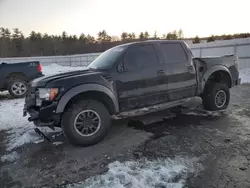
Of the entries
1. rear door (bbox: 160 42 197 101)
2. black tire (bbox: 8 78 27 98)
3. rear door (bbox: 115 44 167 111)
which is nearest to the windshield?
rear door (bbox: 115 44 167 111)

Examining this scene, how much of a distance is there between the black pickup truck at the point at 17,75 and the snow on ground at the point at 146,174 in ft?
24.1

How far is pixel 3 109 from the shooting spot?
7328 mm

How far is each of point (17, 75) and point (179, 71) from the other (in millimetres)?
7036

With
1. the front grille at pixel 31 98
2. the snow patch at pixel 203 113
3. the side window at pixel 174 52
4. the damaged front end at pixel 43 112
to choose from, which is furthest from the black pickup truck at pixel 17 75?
the snow patch at pixel 203 113

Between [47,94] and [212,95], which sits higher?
[47,94]

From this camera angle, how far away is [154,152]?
3.72 meters

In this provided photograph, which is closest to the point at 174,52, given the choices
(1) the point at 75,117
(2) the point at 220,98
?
(2) the point at 220,98

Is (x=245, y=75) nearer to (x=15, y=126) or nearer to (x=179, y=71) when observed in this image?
(x=179, y=71)

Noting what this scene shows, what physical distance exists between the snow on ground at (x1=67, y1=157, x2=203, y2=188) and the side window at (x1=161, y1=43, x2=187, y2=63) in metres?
2.46

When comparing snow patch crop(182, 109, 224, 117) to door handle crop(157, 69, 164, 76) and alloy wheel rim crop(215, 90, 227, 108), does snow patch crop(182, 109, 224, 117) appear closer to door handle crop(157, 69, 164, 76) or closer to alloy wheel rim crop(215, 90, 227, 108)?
alloy wheel rim crop(215, 90, 227, 108)

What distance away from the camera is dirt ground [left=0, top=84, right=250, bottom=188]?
3064mm

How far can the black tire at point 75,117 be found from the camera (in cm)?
394

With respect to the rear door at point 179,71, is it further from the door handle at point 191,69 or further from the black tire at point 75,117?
the black tire at point 75,117

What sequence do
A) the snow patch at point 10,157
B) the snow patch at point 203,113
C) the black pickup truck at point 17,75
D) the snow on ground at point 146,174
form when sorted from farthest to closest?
the black pickup truck at point 17,75
the snow patch at point 203,113
the snow patch at point 10,157
the snow on ground at point 146,174
